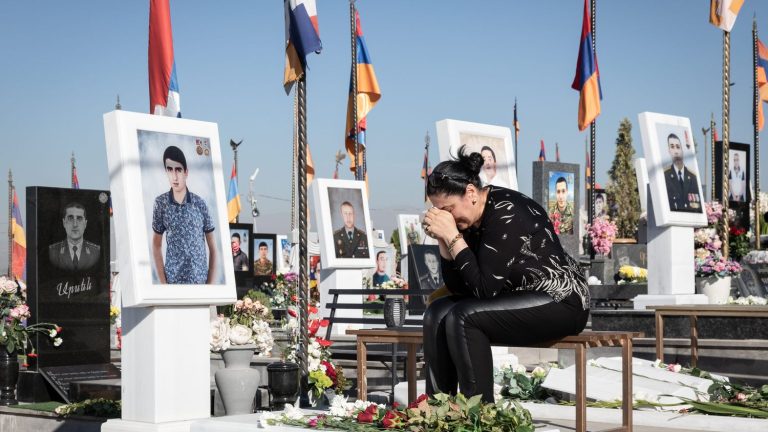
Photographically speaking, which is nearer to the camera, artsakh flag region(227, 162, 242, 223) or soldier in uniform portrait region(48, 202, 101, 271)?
soldier in uniform portrait region(48, 202, 101, 271)

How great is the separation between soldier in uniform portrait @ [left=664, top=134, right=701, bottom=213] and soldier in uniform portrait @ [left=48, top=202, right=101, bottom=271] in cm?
681

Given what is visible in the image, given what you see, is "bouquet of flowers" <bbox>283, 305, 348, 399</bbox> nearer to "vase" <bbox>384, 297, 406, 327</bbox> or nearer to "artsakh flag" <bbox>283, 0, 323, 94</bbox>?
"vase" <bbox>384, 297, 406, 327</bbox>

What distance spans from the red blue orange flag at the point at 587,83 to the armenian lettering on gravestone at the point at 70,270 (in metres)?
9.59

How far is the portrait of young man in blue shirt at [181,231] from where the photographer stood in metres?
7.34

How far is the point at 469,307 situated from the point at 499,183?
551 cm

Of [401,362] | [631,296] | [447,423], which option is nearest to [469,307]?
[447,423]

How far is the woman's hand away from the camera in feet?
17.8

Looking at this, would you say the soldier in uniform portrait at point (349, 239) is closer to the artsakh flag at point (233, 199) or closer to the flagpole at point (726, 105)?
the flagpole at point (726, 105)

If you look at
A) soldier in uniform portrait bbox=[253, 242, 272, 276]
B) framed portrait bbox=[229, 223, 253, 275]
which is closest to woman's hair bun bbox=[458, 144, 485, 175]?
framed portrait bbox=[229, 223, 253, 275]

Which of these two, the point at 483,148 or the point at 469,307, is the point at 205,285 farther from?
the point at 483,148

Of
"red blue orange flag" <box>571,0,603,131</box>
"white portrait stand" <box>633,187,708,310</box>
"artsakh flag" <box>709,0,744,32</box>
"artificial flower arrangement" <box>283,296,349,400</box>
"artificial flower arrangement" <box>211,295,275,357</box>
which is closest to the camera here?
"artificial flower arrangement" <box>211,295,275,357</box>

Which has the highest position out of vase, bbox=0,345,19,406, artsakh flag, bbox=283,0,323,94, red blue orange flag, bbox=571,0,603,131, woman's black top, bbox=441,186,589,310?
red blue orange flag, bbox=571,0,603,131

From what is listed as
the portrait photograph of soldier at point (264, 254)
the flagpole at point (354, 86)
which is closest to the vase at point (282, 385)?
the flagpole at point (354, 86)

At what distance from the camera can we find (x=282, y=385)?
8188 millimetres
